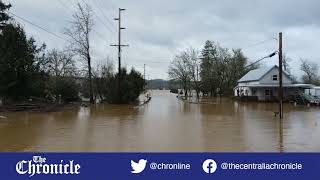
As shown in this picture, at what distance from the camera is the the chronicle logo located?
8.38 meters

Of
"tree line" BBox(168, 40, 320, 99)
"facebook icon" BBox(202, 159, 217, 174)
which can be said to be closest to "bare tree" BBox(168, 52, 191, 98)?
"tree line" BBox(168, 40, 320, 99)

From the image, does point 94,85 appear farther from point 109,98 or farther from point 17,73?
point 17,73

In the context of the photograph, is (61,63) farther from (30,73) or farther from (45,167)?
(45,167)

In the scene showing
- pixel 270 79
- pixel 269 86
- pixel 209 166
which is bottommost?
pixel 209 166

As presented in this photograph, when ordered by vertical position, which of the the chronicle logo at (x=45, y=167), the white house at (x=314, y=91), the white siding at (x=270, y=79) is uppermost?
the white siding at (x=270, y=79)

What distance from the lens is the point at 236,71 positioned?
98938 mm

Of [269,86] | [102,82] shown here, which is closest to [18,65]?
[102,82]

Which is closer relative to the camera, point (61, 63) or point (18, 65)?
point (18, 65)

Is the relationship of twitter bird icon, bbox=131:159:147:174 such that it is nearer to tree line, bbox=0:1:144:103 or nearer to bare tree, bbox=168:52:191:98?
tree line, bbox=0:1:144:103

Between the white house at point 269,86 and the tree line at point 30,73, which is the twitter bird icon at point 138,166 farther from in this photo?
the white house at point 269,86

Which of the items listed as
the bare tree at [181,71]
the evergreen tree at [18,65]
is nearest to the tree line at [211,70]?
the bare tree at [181,71]

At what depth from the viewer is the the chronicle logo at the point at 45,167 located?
8380 mm

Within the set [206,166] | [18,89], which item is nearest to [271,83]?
[18,89]

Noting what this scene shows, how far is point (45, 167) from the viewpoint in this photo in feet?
27.9
